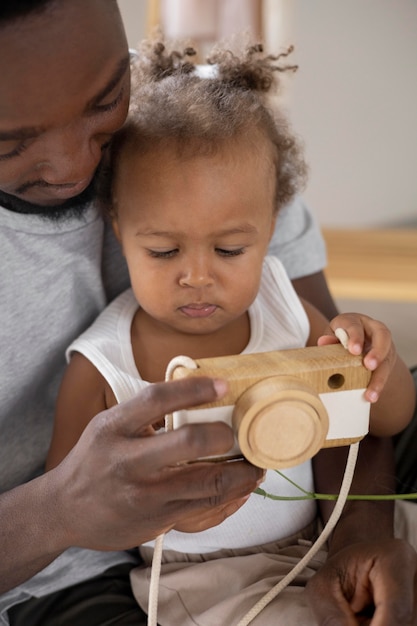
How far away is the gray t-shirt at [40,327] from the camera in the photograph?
1.10m

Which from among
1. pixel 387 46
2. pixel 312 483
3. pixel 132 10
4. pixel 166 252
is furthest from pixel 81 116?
pixel 132 10

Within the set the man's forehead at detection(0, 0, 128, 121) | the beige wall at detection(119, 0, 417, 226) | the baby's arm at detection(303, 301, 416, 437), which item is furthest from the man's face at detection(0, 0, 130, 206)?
the beige wall at detection(119, 0, 417, 226)

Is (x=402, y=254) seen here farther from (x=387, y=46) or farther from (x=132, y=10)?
(x=132, y=10)

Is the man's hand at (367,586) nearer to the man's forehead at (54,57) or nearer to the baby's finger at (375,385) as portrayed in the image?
the baby's finger at (375,385)

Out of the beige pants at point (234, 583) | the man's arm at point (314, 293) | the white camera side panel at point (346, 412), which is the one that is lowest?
the beige pants at point (234, 583)

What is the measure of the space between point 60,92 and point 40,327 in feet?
1.22

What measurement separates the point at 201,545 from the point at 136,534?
12.4 inches

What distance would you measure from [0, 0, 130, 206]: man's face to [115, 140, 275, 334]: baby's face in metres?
0.09

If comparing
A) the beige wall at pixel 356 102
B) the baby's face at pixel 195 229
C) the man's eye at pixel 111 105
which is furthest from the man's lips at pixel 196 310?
the beige wall at pixel 356 102

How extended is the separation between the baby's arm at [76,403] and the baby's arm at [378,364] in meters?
0.30

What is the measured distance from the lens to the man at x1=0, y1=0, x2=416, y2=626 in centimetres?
74

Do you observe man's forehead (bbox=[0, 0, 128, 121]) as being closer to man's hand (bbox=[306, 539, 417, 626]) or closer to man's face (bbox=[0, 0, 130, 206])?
man's face (bbox=[0, 0, 130, 206])

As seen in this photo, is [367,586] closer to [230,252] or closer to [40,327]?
[230,252]

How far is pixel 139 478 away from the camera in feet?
2.41
